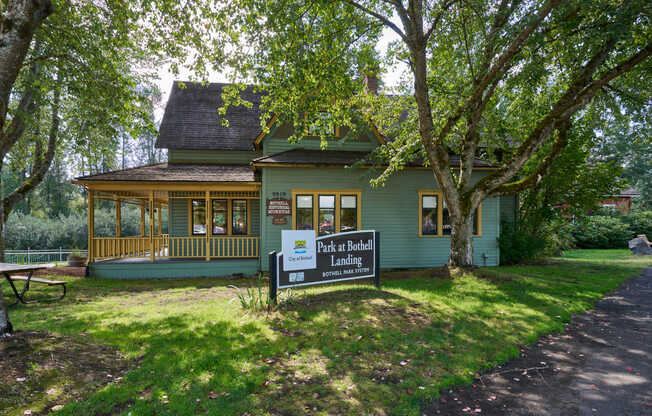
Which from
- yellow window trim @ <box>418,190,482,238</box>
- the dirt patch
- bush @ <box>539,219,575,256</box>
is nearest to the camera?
the dirt patch

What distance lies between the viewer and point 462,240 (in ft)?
32.8

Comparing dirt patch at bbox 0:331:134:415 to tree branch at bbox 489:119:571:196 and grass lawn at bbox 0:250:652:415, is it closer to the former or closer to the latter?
grass lawn at bbox 0:250:652:415

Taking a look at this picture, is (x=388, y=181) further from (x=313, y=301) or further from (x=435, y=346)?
(x=435, y=346)

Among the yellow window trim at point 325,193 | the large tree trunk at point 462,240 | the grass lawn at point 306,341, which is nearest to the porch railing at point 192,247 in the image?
the yellow window trim at point 325,193

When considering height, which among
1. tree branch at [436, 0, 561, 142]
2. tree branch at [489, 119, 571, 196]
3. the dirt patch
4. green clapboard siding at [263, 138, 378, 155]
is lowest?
the dirt patch

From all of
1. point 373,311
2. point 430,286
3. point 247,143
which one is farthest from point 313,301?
point 247,143

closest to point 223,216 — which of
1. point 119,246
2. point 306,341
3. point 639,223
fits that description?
point 119,246

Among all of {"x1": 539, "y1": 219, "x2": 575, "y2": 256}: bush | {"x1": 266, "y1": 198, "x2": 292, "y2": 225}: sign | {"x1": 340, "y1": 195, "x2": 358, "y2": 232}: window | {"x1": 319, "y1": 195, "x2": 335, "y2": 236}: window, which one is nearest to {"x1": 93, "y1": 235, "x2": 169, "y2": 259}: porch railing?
{"x1": 266, "y1": 198, "x2": 292, "y2": 225}: sign

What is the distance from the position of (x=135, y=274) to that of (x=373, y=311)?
9721mm

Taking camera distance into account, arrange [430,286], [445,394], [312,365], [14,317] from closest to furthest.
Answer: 1. [445,394]
2. [312,365]
3. [14,317]
4. [430,286]

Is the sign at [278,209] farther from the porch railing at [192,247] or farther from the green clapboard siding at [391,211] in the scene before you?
the porch railing at [192,247]

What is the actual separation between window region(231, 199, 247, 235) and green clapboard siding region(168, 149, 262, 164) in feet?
6.96

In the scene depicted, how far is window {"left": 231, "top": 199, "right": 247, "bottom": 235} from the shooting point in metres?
15.1

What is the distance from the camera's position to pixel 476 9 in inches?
326
